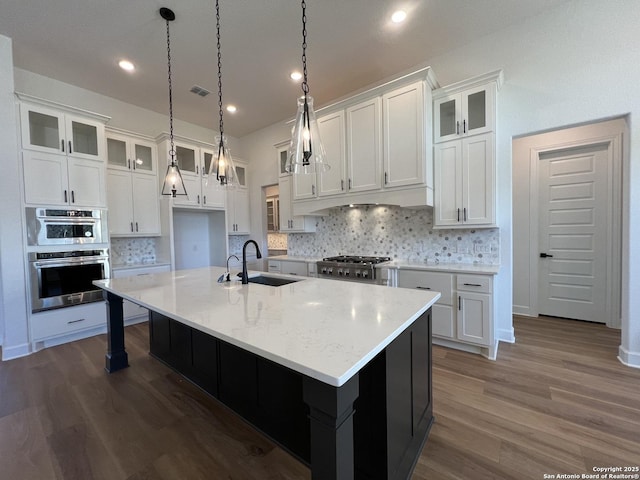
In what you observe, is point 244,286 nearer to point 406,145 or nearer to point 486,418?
point 486,418

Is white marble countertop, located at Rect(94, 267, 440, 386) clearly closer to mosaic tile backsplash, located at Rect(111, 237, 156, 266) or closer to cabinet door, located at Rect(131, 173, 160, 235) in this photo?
cabinet door, located at Rect(131, 173, 160, 235)

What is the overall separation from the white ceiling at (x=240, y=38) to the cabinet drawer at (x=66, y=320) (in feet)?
9.55

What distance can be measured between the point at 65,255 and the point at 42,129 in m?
1.44

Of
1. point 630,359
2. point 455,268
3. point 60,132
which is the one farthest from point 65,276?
point 630,359

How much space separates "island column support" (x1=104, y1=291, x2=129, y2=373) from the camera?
2432 millimetres

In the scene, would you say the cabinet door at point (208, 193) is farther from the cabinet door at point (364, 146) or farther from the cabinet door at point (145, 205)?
the cabinet door at point (364, 146)

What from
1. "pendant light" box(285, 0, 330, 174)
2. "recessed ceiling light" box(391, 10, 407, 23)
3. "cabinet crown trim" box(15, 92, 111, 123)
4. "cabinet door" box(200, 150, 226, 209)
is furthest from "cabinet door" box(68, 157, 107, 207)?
"recessed ceiling light" box(391, 10, 407, 23)

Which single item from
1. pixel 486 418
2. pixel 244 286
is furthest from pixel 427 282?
pixel 244 286

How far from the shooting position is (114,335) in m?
2.46

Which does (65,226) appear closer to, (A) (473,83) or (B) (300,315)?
(B) (300,315)

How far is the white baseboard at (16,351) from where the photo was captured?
8.99 ft

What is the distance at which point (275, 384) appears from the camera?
1.57m

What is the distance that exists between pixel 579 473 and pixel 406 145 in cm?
283

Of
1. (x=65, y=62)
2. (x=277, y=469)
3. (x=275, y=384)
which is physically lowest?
(x=277, y=469)
